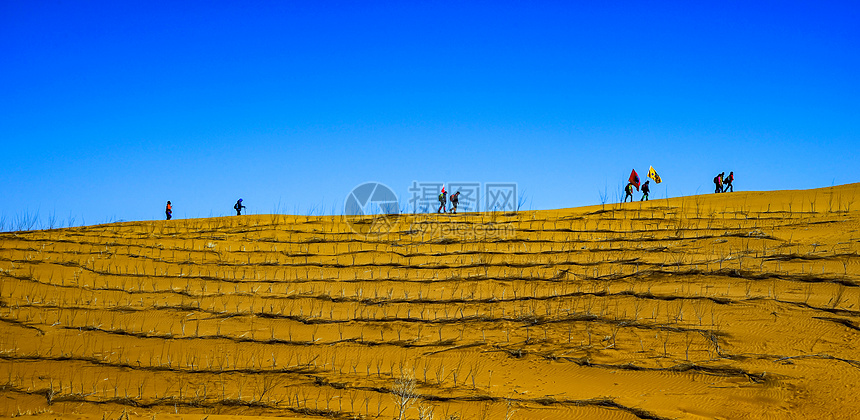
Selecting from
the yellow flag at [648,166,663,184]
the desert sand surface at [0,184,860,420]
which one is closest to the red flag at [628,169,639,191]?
the yellow flag at [648,166,663,184]

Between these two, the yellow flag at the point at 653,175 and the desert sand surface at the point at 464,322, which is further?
the yellow flag at the point at 653,175

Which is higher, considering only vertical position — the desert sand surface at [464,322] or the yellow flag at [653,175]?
the yellow flag at [653,175]

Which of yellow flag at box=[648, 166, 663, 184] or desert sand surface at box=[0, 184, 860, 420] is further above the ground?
yellow flag at box=[648, 166, 663, 184]

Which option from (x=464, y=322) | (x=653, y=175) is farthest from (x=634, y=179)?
(x=464, y=322)

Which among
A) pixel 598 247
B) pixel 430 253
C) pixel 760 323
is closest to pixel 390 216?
pixel 430 253

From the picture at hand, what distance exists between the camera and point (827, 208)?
6609 mm

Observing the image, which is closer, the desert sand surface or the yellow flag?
the desert sand surface

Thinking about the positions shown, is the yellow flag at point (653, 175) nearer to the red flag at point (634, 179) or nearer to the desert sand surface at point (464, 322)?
the red flag at point (634, 179)

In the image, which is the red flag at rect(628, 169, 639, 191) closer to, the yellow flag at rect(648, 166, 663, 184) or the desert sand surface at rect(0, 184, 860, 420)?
the yellow flag at rect(648, 166, 663, 184)

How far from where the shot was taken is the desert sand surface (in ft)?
10.4

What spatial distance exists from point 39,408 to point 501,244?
4.51m

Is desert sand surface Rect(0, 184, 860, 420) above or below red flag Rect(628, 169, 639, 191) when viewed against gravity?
below

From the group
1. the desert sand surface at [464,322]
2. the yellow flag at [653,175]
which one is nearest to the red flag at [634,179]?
the yellow flag at [653,175]

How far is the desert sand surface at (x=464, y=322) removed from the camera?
125 inches
